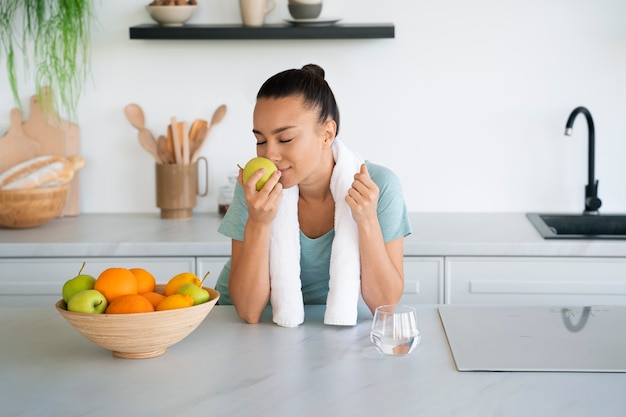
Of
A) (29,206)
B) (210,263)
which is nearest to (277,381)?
(210,263)

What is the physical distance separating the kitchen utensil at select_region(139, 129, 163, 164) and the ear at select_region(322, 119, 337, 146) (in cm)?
146

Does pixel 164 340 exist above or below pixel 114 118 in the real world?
below

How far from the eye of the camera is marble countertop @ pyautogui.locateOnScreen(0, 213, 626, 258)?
117 inches

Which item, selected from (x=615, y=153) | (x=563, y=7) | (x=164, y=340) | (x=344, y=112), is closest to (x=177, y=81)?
(x=344, y=112)

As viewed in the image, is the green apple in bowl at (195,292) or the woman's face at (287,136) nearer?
the green apple in bowl at (195,292)

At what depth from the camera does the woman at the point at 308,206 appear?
197 cm

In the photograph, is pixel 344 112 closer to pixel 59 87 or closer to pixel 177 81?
pixel 177 81

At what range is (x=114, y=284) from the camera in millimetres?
1667

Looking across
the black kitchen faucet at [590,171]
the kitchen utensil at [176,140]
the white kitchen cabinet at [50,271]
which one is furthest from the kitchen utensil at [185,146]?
the black kitchen faucet at [590,171]

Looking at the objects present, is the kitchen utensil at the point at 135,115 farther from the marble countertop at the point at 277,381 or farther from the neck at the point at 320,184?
the marble countertop at the point at 277,381

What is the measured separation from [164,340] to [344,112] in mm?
2003

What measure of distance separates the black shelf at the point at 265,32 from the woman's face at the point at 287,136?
1296mm

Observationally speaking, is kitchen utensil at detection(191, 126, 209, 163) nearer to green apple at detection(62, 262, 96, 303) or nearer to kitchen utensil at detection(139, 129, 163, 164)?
kitchen utensil at detection(139, 129, 163, 164)

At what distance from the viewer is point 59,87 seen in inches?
138
